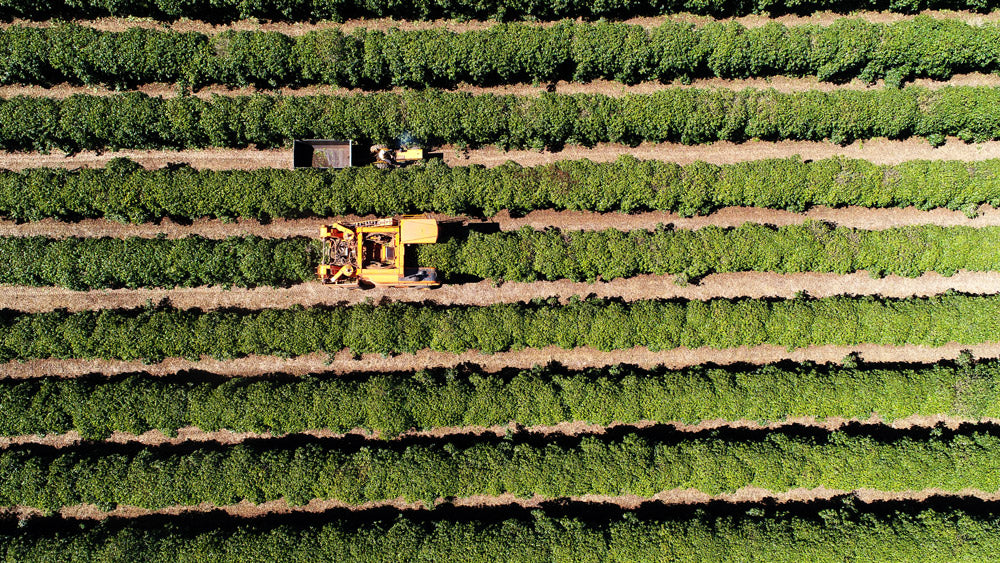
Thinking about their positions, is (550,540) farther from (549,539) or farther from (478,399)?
(478,399)

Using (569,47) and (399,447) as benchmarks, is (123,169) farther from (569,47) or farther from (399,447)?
(569,47)

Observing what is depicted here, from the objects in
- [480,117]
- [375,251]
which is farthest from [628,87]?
[375,251]

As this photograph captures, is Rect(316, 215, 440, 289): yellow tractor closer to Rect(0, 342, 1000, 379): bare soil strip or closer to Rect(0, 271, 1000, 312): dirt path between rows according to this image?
Rect(0, 271, 1000, 312): dirt path between rows

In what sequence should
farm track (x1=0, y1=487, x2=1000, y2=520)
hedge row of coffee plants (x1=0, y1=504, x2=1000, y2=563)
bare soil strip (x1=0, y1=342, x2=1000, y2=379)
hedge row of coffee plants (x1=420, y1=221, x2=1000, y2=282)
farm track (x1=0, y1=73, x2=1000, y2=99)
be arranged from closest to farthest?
hedge row of coffee plants (x1=0, y1=504, x2=1000, y2=563), hedge row of coffee plants (x1=420, y1=221, x2=1000, y2=282), farm track (x1=0, y1=487, x2=1000, y2=520), bare soil strip (x1=0, y1=342, x2=1000, y2=379), farm track (x1=0, y1=73, x2=1000, y2=99)

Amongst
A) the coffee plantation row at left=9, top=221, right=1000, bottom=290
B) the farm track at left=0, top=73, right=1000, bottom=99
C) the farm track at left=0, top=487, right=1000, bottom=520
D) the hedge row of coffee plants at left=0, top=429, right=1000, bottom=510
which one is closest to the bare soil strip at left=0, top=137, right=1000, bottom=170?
the farm track at left=0, top=73, right=1000, bottom=99

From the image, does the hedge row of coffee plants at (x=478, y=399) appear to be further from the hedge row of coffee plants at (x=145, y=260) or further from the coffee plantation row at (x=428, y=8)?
the coffee plantation row at (x=428, y=8)

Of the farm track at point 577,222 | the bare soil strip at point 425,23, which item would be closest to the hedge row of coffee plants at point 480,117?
the farm track at point 577,222
